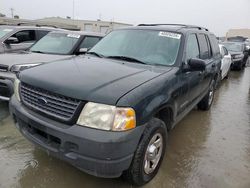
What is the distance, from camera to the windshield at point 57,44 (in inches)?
239

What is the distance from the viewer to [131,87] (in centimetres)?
252

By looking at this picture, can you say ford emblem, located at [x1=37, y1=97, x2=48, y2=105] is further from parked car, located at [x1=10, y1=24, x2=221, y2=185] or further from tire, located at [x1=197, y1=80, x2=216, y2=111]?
tire, located at [x1=197, y1=80, x2=216, y2=111]

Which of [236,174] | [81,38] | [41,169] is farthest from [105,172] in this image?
[81,38]

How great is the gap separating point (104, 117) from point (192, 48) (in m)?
2.45

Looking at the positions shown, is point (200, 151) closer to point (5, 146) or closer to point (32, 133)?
point (32, 133)

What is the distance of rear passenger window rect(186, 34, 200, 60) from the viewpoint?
385 cm

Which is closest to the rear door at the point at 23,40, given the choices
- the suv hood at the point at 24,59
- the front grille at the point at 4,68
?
the suv hood at the point at 24,59

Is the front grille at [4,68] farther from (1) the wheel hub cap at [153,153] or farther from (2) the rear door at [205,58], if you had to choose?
(2) the rear door at [205,58]

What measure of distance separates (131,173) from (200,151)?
5.49ft

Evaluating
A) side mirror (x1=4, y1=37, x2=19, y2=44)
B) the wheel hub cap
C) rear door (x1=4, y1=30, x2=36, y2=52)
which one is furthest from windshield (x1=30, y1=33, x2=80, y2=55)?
the wheel hub cap

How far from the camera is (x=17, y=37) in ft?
23.5

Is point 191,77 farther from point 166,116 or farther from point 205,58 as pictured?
point 205,58

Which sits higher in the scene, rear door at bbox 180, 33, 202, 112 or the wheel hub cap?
rear door at bbox 180, 33, 202, 112

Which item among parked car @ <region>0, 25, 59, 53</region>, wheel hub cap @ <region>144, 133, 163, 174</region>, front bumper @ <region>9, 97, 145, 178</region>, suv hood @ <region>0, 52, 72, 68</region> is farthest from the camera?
parked car @ <region>0, 25, 59, 53</region>
